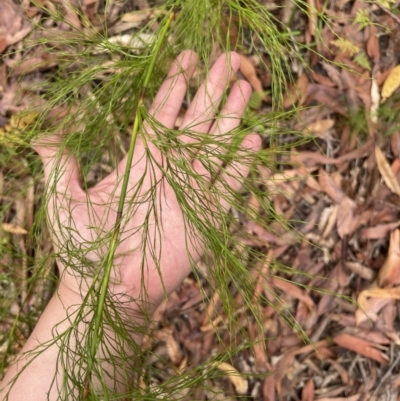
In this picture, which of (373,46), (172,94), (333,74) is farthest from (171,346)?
(373,46)

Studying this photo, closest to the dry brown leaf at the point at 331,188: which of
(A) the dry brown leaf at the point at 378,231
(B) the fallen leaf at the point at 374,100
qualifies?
(A) the dry brown leaf at the point at 378,231

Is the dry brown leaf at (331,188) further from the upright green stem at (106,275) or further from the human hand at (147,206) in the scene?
the upright green stem at (106,275)

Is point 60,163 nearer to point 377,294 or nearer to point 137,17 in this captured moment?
point 137,17

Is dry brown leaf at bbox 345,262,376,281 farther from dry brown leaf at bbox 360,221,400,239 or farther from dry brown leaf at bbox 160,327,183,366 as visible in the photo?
dry brown leaf at bbox 160,327,183,366

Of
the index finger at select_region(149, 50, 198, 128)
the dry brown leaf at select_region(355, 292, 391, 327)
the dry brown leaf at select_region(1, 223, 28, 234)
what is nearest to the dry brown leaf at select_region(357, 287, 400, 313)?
the dry brown leaf at select_region(355, 292, 391, 327)

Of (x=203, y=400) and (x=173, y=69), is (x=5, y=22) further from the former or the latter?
(x=203, y=400)

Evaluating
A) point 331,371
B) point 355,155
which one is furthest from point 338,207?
point 331,371
